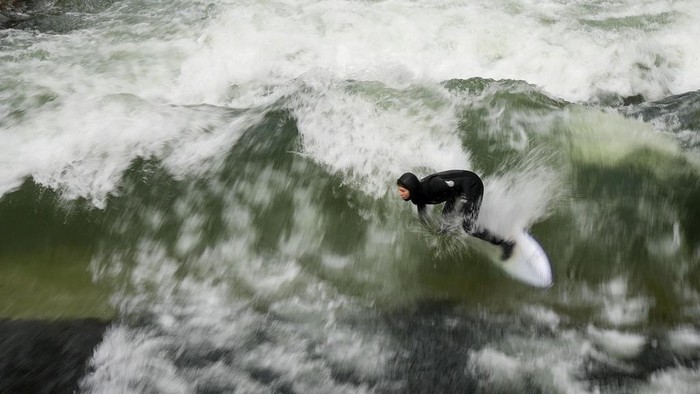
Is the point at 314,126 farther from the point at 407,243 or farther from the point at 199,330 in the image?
the point at 199,330

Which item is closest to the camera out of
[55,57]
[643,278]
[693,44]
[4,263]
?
[643,278]

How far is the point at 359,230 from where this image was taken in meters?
4.84

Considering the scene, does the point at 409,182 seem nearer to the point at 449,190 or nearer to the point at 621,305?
the point at 449,190

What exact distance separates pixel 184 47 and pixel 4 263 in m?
4.93

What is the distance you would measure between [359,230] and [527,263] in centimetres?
152

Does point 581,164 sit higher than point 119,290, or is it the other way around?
point 581,164

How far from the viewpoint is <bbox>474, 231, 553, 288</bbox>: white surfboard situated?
4180mm

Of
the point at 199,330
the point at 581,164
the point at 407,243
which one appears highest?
the point at 581,164

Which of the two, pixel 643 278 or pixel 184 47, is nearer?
pixel 643 278

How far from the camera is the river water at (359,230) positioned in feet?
12.9

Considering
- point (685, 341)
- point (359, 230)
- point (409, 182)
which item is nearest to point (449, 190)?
point (409, 182)

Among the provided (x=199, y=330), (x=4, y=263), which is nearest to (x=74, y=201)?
(x=4, y=263)

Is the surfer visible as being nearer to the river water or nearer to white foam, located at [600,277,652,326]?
the river water

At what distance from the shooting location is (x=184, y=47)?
8.59 meters
